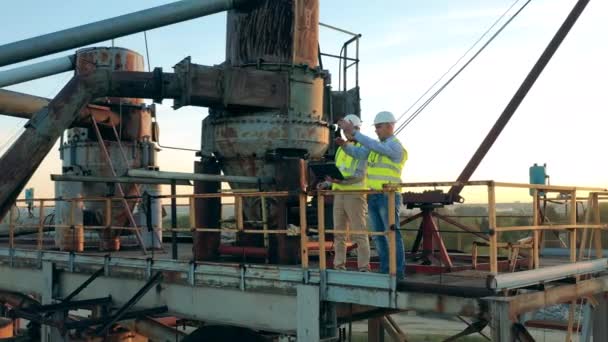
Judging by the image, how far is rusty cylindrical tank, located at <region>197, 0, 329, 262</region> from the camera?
34.9 feet

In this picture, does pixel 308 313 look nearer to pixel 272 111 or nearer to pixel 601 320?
pixel 272 111

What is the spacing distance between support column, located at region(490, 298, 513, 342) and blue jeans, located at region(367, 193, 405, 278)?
1.20 meters

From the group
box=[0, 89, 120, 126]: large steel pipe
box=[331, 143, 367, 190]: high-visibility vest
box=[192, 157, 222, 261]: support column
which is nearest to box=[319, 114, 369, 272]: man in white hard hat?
box=[331, 143, 367, 190]: high-visibility vest

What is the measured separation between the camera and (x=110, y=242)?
1298 centimetres

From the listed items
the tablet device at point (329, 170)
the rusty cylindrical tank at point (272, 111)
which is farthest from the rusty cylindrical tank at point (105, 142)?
the tablet device at point (329, 170)

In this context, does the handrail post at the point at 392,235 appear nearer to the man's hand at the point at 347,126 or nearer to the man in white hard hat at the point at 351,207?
the man in white hard hat at the point at 351,207

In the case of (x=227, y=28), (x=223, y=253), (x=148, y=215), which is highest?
(x=227, y=28)

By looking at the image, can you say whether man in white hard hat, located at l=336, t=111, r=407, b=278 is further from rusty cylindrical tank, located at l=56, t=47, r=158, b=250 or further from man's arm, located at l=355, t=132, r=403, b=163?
rusty cylindrical tank, located at l=56, t=47, r=158, b=250

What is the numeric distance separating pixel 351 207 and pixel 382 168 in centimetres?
70

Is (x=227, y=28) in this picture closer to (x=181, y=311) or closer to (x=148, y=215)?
(x=148, y=215)

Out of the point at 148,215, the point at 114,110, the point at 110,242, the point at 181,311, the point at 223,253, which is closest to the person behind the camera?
the point at 181,311

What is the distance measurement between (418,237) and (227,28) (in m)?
5.51

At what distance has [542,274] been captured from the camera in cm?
685

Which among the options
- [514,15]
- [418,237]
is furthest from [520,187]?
[514,15]
